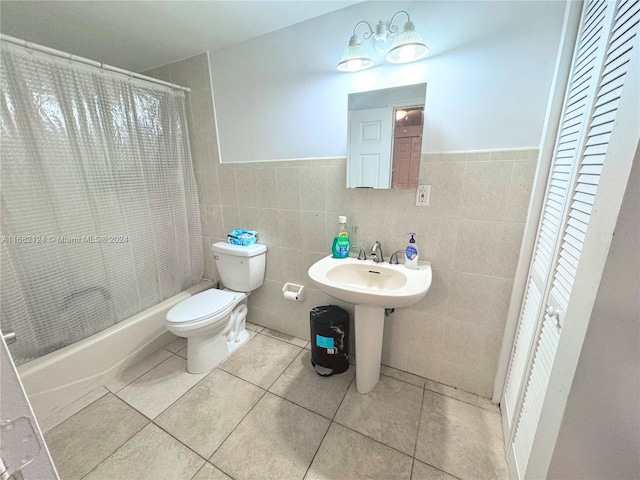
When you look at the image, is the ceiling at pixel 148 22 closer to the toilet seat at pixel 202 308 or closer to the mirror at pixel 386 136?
the mirror at pixel 386 136

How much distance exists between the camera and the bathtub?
129 centimetres

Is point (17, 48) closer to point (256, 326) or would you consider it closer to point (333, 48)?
point (333, 48)

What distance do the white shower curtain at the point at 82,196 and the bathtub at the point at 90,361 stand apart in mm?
86

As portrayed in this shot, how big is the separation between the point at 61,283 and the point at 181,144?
3.68ft

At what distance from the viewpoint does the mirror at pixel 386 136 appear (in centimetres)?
123

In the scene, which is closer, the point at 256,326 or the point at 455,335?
the point at 455,335

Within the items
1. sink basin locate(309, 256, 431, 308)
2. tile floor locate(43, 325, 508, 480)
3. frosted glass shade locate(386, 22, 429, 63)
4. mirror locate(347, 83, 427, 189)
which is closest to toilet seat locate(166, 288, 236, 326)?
tile floor locate(43, 325, 508, 480)

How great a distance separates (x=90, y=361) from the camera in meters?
1.46

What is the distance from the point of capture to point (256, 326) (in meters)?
2.10

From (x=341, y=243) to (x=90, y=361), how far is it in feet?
5.17

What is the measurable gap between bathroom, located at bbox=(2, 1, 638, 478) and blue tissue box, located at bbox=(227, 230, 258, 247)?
54 millimetres

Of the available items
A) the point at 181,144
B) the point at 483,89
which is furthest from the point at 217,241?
the point at 483,89

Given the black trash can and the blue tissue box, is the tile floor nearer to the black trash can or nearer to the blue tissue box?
the black trash can

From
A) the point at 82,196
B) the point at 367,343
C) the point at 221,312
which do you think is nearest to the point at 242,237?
the point at 221,312
